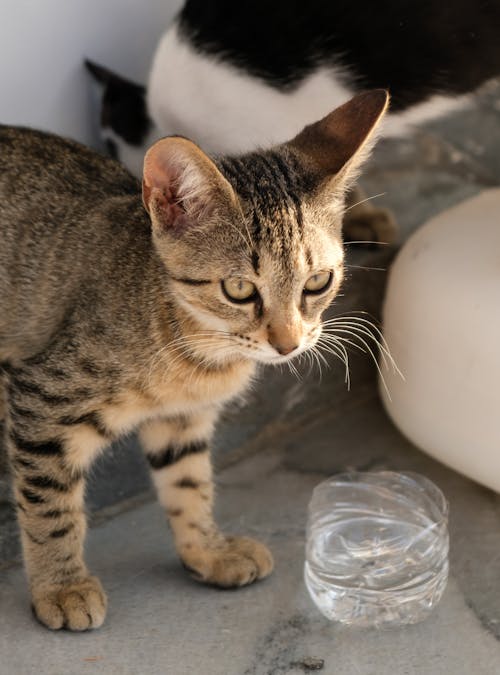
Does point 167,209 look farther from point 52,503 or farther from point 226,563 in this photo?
point 226,563

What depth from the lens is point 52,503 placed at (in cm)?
138

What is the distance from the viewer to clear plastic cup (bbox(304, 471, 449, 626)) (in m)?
1.50

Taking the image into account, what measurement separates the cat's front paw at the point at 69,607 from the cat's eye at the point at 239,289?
50 cm

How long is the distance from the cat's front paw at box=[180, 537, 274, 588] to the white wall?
89 cm

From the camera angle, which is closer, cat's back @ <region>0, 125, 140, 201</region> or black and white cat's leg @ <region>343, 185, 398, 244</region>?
cat's back @ <region>0, 125, 140, 201</region>

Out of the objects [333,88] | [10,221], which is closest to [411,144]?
[333,88]

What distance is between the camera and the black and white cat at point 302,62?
164cm

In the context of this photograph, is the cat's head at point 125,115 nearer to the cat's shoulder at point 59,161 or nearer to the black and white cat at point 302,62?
the black and white cat at point 302,62

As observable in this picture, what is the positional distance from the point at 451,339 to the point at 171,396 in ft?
1.75

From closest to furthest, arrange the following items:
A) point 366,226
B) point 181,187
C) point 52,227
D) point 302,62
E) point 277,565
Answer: point 181,187
point 52,227
point 277,565
point 302,62
point 366,226

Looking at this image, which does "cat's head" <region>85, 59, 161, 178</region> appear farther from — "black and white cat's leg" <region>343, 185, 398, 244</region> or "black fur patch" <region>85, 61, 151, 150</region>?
"black and white cat's leg" <region>343, 185, 398, 244</region>

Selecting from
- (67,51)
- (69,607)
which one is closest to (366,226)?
(67,51)

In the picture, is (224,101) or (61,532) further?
(224,101)

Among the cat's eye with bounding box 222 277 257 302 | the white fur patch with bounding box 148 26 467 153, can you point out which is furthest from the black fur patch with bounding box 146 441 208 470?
the white fur patch with bounding box 148 26 467 153
